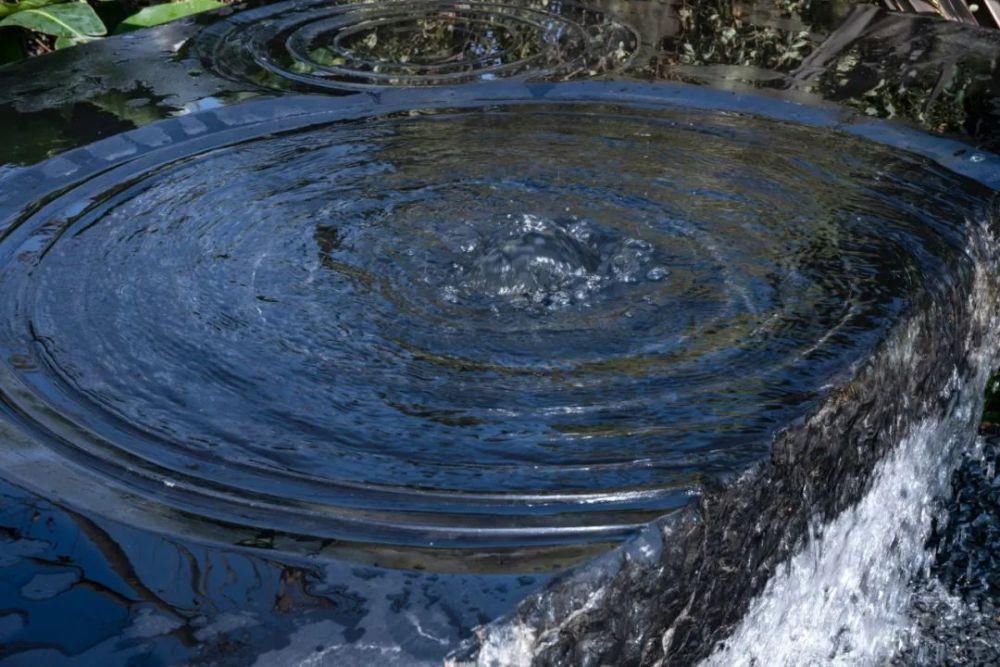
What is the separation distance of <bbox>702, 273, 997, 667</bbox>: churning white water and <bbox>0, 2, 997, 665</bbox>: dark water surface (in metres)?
0.33

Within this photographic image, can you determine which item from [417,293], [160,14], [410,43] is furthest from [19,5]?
[417,293]

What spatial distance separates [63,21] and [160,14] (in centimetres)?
→ 38

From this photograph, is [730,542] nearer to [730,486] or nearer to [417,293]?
[730,486]

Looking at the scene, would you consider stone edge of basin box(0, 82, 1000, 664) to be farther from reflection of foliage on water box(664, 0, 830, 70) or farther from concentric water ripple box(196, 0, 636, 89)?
concentric water ripple box(196, 0, 636, 89)

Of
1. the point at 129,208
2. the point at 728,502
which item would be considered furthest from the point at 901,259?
the point at 129,208

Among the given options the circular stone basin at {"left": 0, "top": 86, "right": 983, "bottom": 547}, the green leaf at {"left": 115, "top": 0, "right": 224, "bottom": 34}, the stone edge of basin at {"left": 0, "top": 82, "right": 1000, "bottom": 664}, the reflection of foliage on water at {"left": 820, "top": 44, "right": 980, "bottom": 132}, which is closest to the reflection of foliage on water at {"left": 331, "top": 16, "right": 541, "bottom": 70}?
the circular stone basin at {"left": 0, "top": 86, "right": 983, "bottom": 547}

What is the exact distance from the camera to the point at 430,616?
1413 mm

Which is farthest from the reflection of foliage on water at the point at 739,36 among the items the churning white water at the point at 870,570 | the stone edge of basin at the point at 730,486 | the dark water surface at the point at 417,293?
the churning white water at the point at 870,570

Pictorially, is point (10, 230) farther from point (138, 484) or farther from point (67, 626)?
point (67, 626)

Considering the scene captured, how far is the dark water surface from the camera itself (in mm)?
1524

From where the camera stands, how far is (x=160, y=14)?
15.5 feet

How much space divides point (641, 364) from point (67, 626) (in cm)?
101

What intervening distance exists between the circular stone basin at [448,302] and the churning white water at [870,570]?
0.31 metres

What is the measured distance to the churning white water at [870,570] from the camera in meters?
1.98
